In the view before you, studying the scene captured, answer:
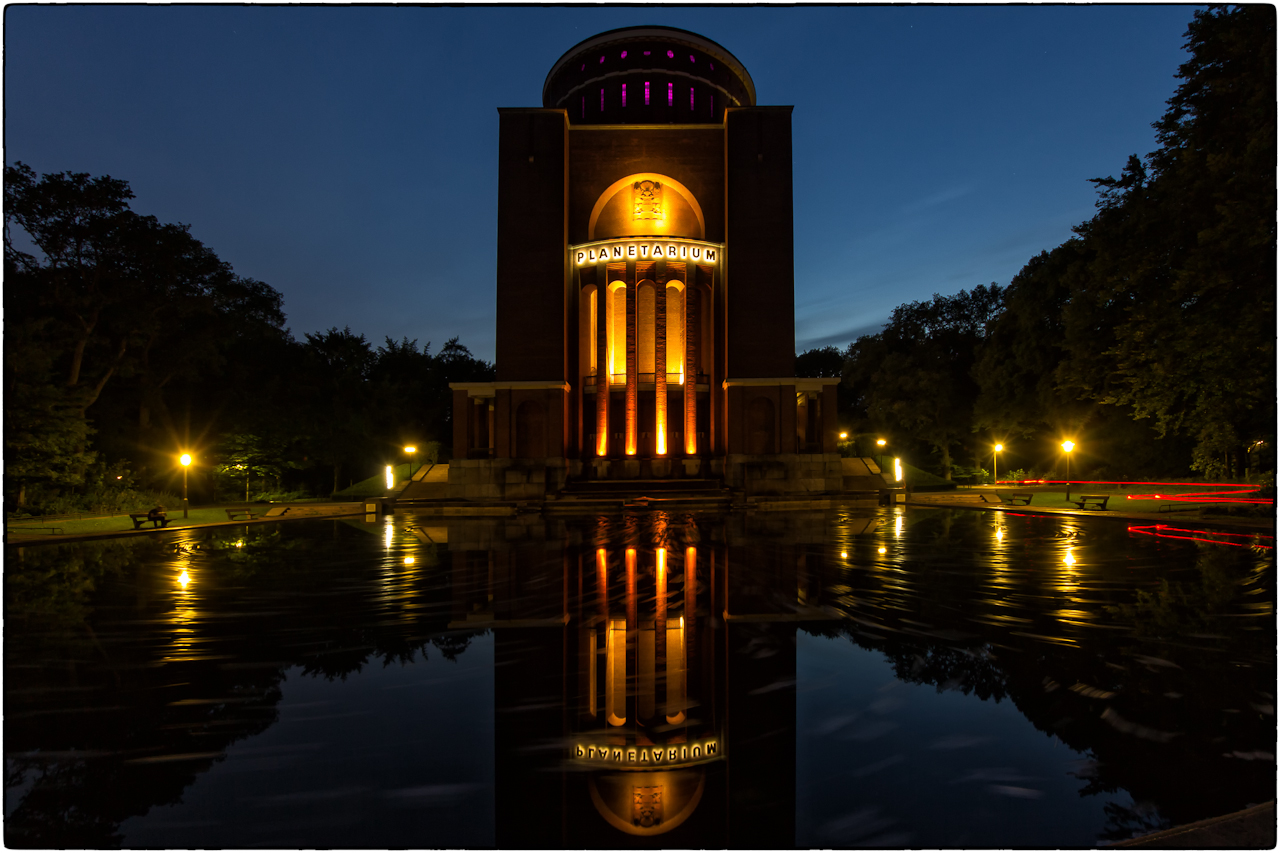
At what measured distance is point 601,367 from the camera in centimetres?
3344

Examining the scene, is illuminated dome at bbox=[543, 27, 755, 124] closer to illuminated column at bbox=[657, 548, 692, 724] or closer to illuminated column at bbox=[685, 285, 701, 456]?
illuminated column at bbox=[685, 285, 701, 456]

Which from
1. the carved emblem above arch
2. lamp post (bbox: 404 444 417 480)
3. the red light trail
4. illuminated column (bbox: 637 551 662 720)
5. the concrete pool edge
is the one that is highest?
the carved emblem above arch

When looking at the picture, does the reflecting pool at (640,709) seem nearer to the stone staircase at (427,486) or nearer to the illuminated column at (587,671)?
the illuminated column at (587,671)

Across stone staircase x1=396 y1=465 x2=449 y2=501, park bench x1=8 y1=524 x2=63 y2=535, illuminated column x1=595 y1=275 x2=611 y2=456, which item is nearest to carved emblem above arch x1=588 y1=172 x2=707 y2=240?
illuminated column x1=595 y1=275 x2=611 y2=456

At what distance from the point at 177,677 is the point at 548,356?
90.0ft

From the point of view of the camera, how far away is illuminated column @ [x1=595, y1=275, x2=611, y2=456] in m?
32.8

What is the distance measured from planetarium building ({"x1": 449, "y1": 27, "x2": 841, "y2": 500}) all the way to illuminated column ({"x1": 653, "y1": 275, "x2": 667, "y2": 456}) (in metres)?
0.10

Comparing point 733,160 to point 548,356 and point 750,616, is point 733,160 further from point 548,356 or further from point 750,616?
point 750,616

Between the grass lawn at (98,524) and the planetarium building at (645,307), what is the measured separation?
34.5 feet

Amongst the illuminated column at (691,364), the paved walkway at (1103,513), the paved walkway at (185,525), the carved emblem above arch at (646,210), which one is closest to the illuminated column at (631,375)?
the illuminated column at (691,364)

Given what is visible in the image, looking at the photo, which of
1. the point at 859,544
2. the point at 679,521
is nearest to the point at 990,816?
the point at 859,544

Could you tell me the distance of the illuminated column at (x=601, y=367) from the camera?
108ft

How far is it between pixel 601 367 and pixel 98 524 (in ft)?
69.7

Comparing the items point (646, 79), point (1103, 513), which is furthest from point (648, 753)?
point (646, 79)
